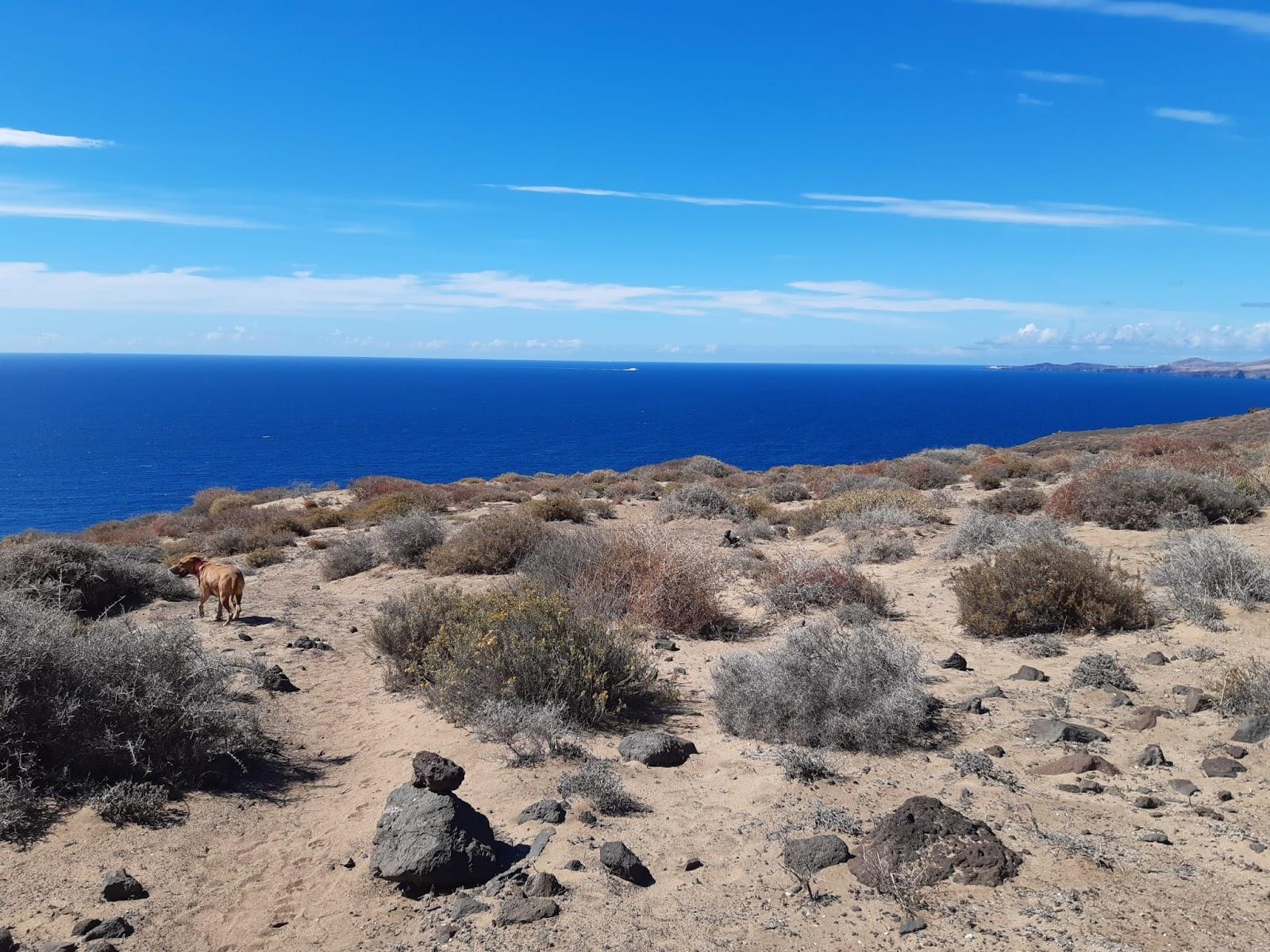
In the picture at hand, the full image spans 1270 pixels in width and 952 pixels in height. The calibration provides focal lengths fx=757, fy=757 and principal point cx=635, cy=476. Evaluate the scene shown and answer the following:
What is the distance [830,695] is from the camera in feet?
19.8

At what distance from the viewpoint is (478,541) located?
1248 centimetres

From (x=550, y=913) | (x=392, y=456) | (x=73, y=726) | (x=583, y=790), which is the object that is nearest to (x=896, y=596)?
(x=583, y=790)

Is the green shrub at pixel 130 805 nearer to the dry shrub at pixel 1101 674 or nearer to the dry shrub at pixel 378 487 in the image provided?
the dry shrub at pixel 1101 674

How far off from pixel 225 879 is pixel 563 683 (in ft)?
9.12

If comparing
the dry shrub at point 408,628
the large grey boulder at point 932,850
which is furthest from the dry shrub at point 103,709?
the large grey boulder at point 932,850

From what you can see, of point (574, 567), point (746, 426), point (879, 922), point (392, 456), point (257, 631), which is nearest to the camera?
point (879, 922)

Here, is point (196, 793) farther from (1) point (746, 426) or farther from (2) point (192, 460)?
(1) point (746, 426)

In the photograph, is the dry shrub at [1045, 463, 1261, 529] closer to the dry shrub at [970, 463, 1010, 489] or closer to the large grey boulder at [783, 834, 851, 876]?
the dry shrub at [970, 463, 1010, 489]

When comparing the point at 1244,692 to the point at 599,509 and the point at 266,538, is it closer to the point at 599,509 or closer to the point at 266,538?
the point at 599,509

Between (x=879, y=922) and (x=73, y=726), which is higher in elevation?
(x=73, y=726)

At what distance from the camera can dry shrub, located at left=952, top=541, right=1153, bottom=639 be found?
823cm

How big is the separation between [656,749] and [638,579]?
3.93 meters

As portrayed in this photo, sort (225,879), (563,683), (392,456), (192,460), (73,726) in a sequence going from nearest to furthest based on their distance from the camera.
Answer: (225,879) < (73,726) < (563,683) < (192,460) < (392,456)

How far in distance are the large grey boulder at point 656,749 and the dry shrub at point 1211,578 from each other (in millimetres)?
5905
